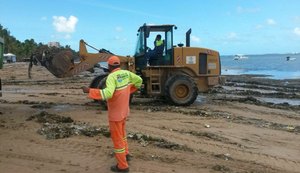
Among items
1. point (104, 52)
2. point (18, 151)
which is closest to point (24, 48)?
point (104, 52)

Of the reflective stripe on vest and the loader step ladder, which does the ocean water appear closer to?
the reflective stripe on vest

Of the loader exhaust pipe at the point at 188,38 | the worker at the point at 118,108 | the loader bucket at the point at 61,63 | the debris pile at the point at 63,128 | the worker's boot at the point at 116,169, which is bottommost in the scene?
the worker's boot at the point at 116,169

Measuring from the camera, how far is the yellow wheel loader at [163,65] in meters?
14.7

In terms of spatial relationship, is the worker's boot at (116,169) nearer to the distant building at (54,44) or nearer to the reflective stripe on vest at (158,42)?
the reflective stripe on vest at (158,42)

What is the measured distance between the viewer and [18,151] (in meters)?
8.23

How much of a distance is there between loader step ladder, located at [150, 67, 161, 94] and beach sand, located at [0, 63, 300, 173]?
1.96 feet

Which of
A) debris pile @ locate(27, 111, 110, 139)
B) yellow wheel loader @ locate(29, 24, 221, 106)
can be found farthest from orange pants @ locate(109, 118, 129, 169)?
yellow wheel loader @ locate(29, 24, 221, 106)

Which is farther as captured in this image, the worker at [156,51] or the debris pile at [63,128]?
the worker at [156,51]

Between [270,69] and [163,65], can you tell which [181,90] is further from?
[270,69]

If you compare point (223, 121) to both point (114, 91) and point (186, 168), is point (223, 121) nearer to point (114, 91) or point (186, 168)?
point (186, 168)

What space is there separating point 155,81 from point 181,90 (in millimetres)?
914

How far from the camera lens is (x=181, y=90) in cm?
1513

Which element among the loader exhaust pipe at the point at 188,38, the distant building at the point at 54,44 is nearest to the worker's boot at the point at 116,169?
the distant building at the point at 54,44

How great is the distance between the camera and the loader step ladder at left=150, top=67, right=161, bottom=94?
14.9 meters
